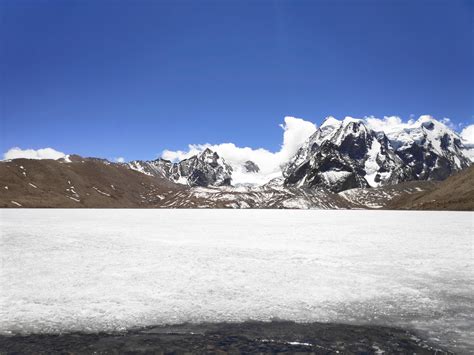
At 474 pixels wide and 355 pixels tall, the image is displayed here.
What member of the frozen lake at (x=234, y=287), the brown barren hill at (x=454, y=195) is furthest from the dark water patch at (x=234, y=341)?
the brown barren hill at (x=454, y=195)

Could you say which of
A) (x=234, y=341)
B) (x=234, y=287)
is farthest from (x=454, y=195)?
(x=234, y=341)

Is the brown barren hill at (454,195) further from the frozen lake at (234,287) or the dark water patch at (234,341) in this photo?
the dark water patch at (234,341)

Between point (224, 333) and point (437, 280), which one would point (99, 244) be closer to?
point (224, 333)

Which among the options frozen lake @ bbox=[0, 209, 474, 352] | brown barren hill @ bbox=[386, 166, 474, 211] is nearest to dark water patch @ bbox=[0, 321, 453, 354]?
frozen lake @ bbox=[0, 209, 474, 352]

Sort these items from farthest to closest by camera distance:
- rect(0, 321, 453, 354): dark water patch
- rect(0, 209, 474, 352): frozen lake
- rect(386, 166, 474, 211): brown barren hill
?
rect(386, 166, 474, 211): brown barren hill → rect(0, 209, 474, 352): frozen lake → rect(0, 321, 453, 354): dark water patch

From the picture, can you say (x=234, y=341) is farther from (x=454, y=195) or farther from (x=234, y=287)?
(x=454, y=195)

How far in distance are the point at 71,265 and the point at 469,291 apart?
14904 millimetres

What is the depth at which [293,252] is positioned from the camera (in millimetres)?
20156

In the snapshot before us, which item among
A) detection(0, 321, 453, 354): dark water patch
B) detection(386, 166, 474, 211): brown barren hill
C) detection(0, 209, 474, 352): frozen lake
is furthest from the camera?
detection(386, 166, 474, 211): brown barren hill

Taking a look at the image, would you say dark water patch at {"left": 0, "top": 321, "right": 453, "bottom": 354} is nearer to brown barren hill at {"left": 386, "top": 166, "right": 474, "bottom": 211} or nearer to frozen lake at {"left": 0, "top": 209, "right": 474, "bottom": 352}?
frozen lake at {"left": 0, "top": 209, "right": 474, "bottom": 352}

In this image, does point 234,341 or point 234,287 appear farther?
point 234,287

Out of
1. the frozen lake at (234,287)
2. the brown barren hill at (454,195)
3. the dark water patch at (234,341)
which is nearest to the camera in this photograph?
the dark water patch at (234,341)

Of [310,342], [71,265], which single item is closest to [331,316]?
[310,342]

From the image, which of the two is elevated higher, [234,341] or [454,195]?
[454,195]
